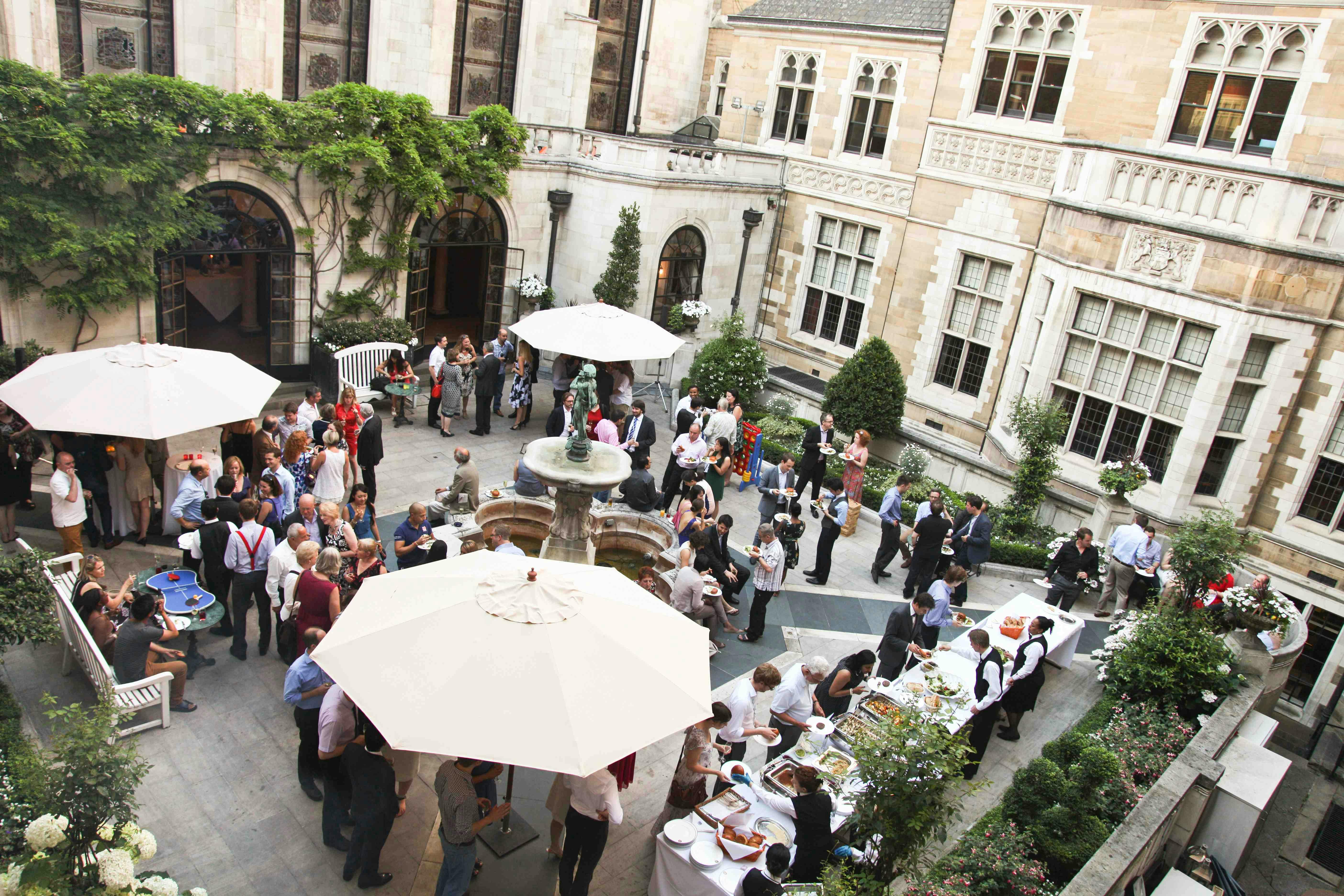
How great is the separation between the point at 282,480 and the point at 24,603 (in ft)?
11.5

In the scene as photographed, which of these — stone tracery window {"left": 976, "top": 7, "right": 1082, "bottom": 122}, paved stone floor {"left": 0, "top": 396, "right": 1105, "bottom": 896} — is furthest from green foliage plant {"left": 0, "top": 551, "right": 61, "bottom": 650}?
stone tracery window {"left": 976, "top": 7, "right": 1082, "bottom": 122}

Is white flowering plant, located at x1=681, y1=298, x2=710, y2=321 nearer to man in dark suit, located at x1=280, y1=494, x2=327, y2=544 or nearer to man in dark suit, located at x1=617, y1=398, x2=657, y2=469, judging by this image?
man in dark suit, located at x1=617, y1=398, x2=657, y2=469

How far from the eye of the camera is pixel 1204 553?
11203mm

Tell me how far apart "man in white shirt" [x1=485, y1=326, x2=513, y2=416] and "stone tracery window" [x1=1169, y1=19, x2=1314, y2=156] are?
460 inches

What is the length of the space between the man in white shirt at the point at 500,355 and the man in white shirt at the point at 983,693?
31.0ft

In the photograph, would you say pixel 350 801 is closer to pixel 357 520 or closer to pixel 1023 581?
pixel 357 520

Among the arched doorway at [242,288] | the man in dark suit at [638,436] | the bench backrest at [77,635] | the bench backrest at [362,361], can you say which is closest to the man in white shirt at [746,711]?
the bench backrest at [77,635]

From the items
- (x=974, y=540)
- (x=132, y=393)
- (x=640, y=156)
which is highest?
(x=640, y=156)

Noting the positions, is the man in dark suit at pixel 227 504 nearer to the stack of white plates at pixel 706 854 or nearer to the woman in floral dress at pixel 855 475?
the stack of white plates at pixel 706 854

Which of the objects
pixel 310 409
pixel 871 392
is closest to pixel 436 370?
pixel 310 409

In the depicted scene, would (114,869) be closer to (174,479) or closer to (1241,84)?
(174,479)

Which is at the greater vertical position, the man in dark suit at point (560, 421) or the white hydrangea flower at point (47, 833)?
the white hydrangea flower at point (47, 833)

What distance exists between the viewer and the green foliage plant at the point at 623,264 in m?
19.7

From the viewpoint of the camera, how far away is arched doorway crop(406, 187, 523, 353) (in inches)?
772
